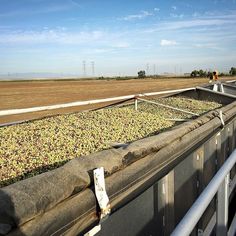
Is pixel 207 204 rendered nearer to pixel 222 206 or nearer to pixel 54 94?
pixel 222 206

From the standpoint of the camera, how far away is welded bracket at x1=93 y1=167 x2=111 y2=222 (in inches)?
88.8

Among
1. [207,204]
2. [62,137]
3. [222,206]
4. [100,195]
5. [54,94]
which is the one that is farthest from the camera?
[54,94]

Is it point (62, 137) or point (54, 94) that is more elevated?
point (62, 137)

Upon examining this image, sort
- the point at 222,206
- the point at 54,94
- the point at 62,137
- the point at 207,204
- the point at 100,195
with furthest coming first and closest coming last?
the point at 54,94
the point at 62,137
the point at 222,206
the point at 100,195
the point at 207,204

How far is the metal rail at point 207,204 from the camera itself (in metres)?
1.46

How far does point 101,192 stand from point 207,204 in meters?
0.76

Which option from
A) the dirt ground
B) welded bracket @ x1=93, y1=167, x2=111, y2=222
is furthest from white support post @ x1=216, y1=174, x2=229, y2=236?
the dirt ground

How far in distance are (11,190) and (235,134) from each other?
20.4 ft

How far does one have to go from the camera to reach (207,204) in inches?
67.2

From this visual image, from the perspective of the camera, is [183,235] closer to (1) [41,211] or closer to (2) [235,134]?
(1) [41,211]

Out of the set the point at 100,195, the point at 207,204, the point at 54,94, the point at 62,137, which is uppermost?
the point at 207,204

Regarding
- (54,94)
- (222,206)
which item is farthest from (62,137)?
(54,94)

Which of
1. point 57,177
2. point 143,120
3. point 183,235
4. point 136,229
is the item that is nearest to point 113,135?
point 143,120

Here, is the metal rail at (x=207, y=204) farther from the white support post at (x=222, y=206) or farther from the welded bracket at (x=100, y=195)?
the welded bracket at (x=100, y=195)
